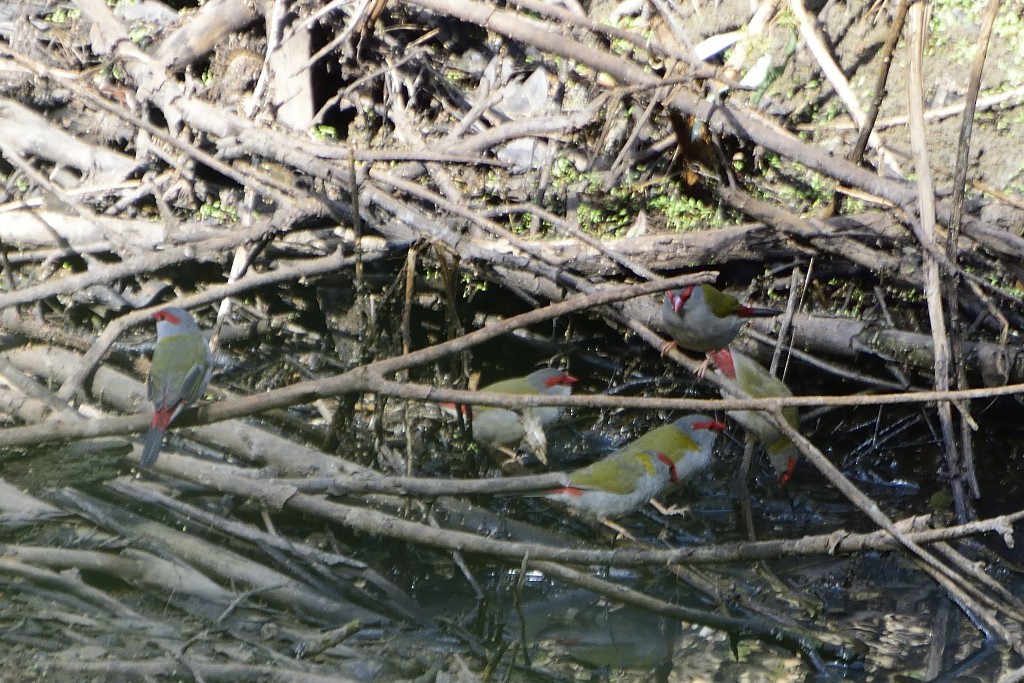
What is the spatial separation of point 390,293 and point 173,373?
3.77 feet

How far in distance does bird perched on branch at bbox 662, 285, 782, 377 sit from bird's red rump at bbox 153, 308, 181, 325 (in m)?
2.27

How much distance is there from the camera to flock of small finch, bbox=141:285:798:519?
13.4 ft

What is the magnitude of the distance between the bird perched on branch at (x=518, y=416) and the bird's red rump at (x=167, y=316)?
1.33 meters

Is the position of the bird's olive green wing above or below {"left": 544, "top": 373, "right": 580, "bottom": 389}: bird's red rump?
below

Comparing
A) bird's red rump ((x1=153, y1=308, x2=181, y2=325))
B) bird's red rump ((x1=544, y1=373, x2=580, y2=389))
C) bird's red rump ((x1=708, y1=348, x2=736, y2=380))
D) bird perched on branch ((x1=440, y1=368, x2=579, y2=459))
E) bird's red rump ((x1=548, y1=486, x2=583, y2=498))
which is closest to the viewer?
bird's red rump ((x1=548, y1=486, x2=583, y2=498))

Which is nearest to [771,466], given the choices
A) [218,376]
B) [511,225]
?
[511,225]

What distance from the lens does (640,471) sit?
15.0 ft

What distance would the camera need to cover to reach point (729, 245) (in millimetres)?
5332

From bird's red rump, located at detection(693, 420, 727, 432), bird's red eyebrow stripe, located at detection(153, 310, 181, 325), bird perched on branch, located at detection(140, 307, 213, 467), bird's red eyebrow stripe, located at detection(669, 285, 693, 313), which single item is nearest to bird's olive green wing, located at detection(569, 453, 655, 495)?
bird's red rump, located at detection(693, 420, 727, 432)

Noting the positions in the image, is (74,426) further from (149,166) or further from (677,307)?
(149,166)

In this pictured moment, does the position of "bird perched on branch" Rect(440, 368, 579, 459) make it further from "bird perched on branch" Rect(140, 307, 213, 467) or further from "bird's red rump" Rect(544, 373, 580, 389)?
"bird perched on branch" Rect(140, 307, 213, 467)

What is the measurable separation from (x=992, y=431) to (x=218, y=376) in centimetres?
438

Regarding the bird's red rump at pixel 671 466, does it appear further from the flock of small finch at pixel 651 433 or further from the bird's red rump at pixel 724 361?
the bird's red rump at pixel 724 361

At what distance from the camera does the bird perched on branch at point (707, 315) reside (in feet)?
15.5
